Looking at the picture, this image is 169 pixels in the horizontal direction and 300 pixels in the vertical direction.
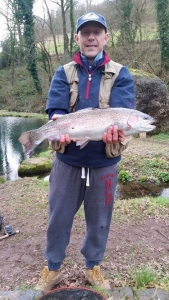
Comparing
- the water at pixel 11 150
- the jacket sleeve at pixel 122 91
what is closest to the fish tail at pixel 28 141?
the jacket sleeve at pixel 122 91

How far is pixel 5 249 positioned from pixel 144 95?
11.7 metres

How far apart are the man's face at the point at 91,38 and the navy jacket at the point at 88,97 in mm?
80

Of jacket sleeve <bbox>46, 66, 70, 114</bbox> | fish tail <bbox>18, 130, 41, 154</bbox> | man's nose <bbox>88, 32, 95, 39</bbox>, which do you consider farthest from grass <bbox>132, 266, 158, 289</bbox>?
man's nose <bbox>88, 32, 95, 39</bbox>

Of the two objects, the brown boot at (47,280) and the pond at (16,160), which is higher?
the brown boot at (47,280)

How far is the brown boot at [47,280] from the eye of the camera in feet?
9.87

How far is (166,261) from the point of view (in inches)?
149

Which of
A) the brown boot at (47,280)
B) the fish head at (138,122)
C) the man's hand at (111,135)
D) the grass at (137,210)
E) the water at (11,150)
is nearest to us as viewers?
the man's hand at (111,135)

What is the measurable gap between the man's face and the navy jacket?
0.26 feet

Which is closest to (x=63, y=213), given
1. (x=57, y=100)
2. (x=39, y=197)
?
(x=57, y=100)

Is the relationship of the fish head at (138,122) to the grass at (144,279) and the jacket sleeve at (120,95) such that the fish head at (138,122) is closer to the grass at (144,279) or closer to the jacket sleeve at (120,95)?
the jacket sleeve at (120,95)

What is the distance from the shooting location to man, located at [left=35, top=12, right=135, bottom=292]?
8.73 feet

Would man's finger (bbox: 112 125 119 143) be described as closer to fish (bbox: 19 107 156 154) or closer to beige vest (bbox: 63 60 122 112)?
fish (bbox: 19 107 156 154)

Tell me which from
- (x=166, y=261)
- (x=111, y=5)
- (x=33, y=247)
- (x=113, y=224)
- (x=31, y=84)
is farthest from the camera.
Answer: (x=31, y=84)

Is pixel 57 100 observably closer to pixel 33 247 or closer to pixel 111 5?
pixel 33 247
